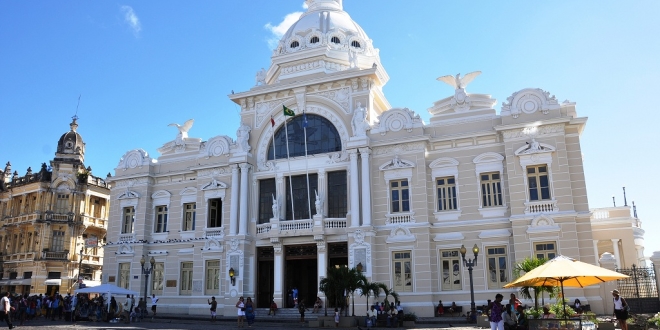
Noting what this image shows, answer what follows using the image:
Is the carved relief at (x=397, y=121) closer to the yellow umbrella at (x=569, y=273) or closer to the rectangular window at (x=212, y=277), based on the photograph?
the rectangular window at (x=212, y=277)

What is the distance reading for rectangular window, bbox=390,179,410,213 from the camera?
31.0 metres

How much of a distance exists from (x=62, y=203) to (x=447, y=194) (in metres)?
36.1

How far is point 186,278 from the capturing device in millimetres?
36000

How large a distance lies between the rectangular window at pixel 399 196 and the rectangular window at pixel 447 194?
173 centimetres

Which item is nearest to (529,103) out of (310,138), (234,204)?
(310,138)

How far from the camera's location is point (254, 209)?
3450 centimetres

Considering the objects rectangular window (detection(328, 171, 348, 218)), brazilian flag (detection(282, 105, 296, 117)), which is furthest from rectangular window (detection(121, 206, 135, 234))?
rectangular window (detection(328, 171, 348, 218))

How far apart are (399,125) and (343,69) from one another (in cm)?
694

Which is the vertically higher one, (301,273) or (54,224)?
(54,224)

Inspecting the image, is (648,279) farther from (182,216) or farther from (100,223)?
(100,223)

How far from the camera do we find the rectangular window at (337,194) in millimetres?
32688

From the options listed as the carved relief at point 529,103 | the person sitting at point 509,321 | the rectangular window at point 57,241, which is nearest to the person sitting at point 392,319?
the person sitting at point 509,321

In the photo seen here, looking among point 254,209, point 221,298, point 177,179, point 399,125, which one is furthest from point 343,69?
point 221,298

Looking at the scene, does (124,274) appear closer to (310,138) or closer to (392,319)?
(310,138)
